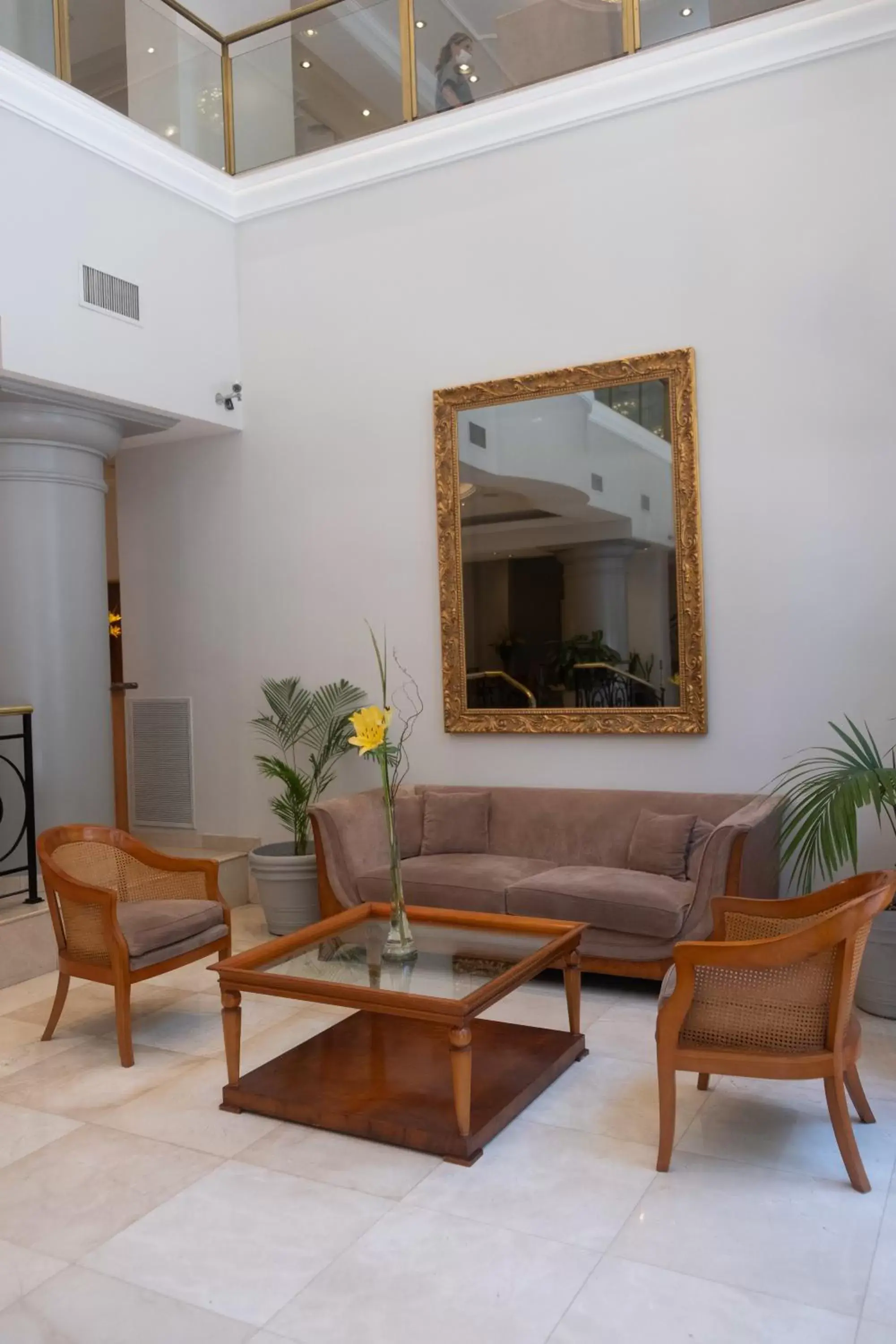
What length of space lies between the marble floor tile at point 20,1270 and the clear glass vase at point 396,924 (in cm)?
145

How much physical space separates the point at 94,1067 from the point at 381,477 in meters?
3.66

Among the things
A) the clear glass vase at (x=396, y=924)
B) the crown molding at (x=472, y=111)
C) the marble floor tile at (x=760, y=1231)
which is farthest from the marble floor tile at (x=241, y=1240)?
the crown molding at (x=472, y=111)

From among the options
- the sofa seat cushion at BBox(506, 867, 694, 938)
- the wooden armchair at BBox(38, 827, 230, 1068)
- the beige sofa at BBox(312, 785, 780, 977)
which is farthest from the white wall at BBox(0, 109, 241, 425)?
the sofa seat cushion at BBox(506, 867, 694, 938)

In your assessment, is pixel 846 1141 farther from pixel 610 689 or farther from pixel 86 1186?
pixel 610 689

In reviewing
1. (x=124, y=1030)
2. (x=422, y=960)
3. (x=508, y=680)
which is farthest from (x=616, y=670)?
(x=124, y=1030)

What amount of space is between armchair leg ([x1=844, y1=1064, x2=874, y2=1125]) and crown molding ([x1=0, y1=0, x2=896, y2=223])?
15.1ft

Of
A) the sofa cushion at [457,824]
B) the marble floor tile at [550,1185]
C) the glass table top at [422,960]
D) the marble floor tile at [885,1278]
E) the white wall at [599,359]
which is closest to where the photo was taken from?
the marble floor tile at [885,1278]

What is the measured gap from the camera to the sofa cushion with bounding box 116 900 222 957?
4.27 m

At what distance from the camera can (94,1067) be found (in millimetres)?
4113

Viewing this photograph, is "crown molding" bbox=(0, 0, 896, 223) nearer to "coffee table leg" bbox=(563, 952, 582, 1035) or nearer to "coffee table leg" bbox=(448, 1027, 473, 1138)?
"coffee table leg" bbox=(563, 952, 582, 1035)

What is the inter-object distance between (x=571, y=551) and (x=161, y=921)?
2.85 metres

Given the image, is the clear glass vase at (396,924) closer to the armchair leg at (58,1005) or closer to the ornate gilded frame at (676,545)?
the armchair leg at (58,1005)

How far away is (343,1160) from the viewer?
10.7ft

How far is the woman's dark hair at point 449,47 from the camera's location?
238 inches
